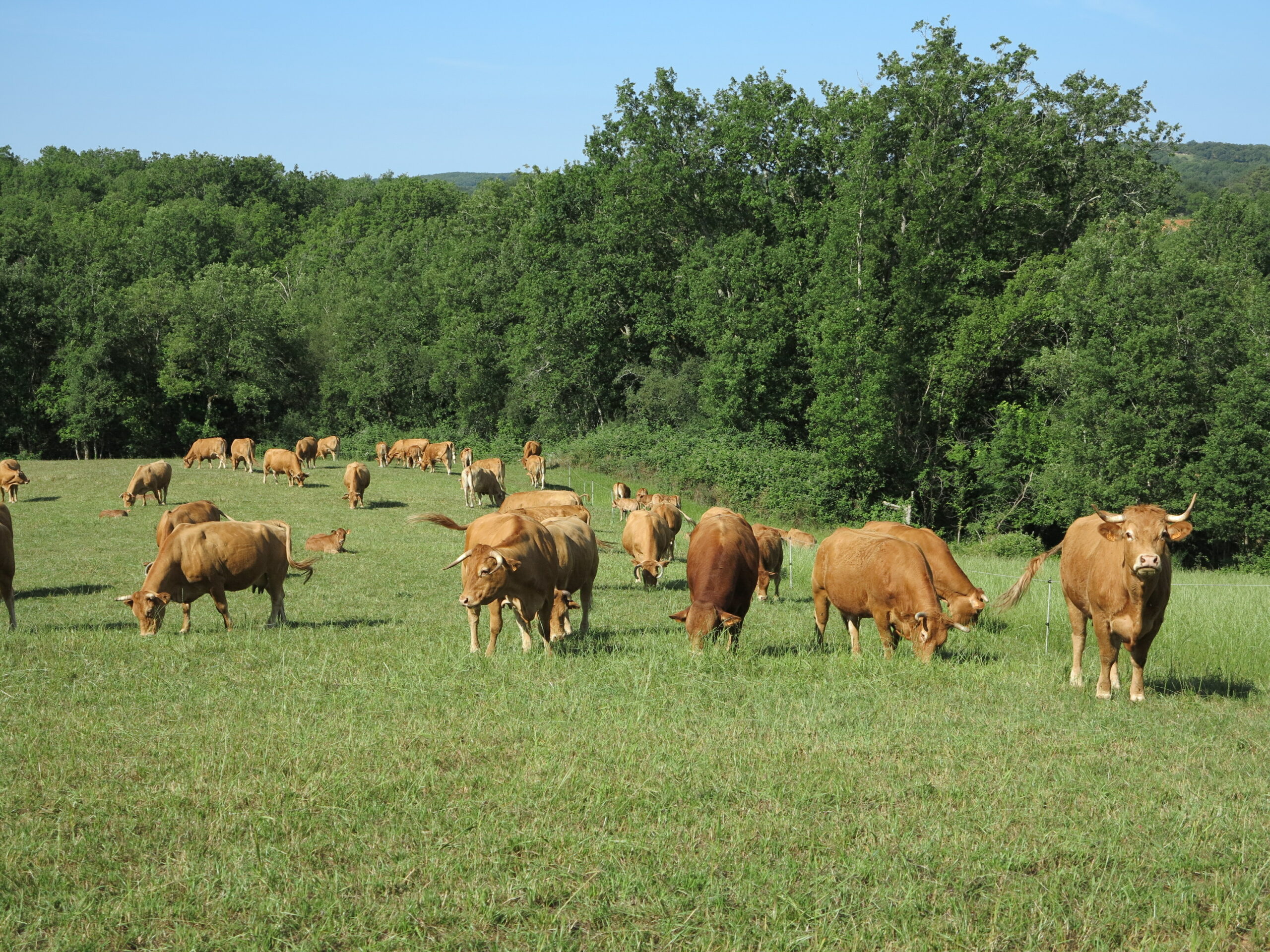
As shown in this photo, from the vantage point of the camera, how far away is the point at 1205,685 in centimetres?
1189

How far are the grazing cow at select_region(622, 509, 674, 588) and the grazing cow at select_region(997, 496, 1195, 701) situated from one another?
352 inches

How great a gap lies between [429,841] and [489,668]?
4610 mm

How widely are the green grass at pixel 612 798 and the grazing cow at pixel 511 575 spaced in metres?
0.37

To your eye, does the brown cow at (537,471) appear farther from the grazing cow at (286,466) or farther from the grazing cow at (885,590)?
the grazing cow at (885,590)

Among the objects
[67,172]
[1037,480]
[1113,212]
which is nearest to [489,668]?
[1037,480]

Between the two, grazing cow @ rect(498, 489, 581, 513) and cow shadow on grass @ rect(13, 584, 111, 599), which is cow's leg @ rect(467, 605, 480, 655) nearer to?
cow shadow on grass @ rect(13, 584, 111, 599)

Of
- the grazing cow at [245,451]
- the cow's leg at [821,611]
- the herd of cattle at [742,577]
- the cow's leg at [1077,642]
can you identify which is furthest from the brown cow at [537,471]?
the cow's leg at [1077,642]

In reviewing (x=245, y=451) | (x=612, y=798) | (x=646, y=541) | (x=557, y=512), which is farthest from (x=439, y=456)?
(x=612, y=798)

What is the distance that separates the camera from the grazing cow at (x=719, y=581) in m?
11.9

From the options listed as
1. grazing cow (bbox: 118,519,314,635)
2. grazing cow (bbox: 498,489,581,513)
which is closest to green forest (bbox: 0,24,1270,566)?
grazing cow (bbox: 498,489,581,513)

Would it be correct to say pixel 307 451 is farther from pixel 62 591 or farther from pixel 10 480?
pixel 62 591

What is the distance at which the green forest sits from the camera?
38.5 metres

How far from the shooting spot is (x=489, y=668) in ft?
35.4

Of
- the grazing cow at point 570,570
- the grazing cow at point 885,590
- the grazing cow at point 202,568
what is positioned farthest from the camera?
the grazing cow at point 202,568
